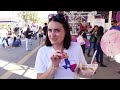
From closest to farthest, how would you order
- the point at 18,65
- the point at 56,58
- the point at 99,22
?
the point at 56,58
the point at 18,65
the point at 99,22

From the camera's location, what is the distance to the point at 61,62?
1.15 metres

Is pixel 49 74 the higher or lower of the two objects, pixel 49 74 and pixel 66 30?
the lower

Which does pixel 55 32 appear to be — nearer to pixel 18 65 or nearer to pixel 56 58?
pixel 56 58

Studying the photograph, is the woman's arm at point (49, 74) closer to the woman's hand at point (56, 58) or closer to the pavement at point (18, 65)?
the woman's hand at point (56, 58)

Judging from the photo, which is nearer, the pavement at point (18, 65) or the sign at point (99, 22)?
the pavement at point (18, 65)

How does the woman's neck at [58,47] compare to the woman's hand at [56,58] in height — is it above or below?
above

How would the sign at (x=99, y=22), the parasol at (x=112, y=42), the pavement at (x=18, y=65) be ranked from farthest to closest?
the sign at (x=99, y=22), the pavement at (x=18, y=65), the parasol at (x=112, y=42)

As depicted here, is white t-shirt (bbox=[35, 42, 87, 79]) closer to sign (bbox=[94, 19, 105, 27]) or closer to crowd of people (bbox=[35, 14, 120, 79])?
crowd of people (bbox=[35, 14, 120, 79])

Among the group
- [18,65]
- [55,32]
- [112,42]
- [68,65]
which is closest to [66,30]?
[55,32]

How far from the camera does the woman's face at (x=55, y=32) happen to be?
1164 millimetres

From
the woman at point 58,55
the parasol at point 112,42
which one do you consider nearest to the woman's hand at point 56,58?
the woman at point 58,55

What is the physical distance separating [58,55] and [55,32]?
112 millimetres
